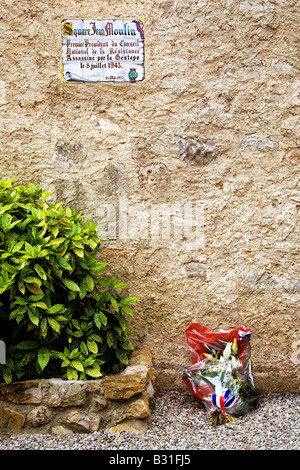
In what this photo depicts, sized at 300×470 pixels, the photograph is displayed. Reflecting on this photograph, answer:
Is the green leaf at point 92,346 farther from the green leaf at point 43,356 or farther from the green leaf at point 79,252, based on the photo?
the green leaf at point 79,252

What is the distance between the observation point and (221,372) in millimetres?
2365

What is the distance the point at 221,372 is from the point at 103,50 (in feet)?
6.67

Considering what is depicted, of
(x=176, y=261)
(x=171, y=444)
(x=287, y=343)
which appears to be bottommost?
(x=171, y=444)

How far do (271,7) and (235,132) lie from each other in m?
0.78

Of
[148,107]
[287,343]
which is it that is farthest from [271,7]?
[287,343]

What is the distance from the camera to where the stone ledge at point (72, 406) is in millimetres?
2104

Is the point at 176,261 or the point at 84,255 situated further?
the point at 176,261

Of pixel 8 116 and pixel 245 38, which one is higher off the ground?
pixel 245 38

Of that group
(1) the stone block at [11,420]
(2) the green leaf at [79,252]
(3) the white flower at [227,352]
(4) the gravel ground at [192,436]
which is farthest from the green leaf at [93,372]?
(3) the white flower at [227,352]

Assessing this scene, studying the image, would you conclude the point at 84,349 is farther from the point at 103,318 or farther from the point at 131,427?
the point at 131,427

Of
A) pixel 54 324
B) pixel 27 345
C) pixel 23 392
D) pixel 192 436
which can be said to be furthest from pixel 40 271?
pixel 192 436

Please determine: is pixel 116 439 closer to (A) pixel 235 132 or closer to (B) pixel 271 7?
(A) pixel 235 132

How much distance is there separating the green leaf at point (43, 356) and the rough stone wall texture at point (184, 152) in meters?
0.65

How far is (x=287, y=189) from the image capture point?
2.60m
